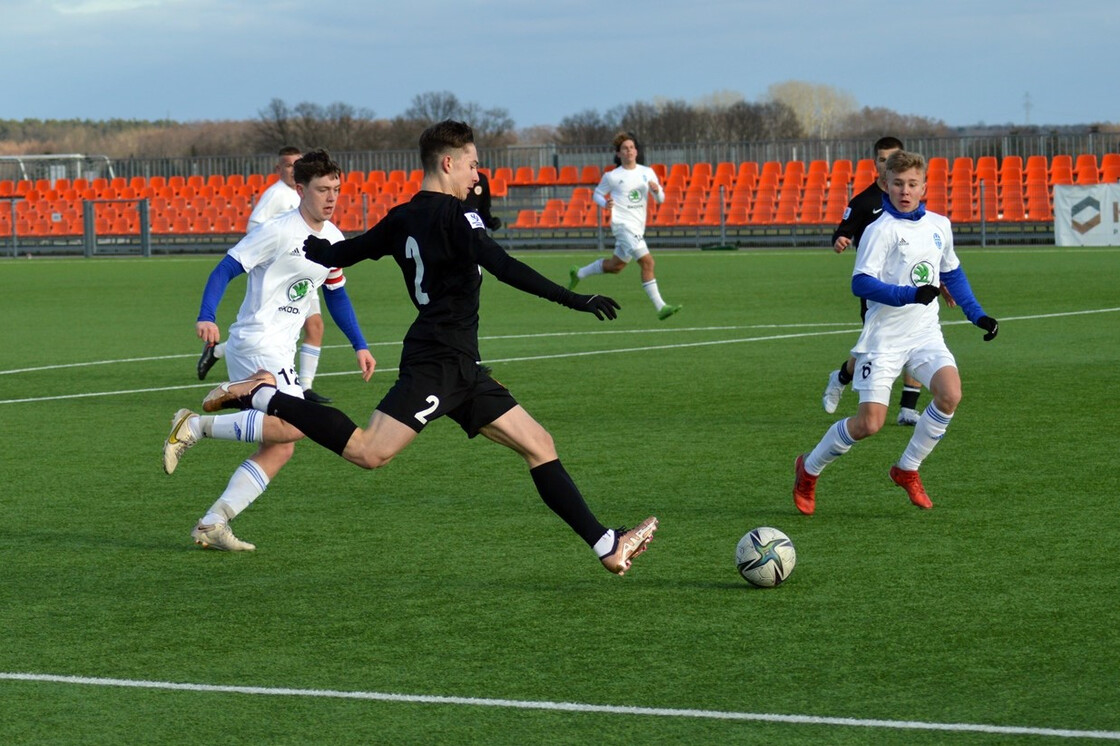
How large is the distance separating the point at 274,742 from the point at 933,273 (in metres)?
4.79

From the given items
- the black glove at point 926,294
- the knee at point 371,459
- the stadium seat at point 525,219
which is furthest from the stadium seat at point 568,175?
the knee at point 371,459

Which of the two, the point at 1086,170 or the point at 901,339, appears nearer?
the point at 901,339

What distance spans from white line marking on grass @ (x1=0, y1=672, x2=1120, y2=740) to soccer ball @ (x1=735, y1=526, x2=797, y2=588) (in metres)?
1.62

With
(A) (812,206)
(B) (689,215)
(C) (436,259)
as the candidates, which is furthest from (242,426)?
(B) (689,215)

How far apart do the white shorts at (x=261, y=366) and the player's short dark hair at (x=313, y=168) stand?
878 millimetres

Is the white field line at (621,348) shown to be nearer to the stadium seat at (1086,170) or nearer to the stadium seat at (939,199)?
the stadium seat at (939,199)

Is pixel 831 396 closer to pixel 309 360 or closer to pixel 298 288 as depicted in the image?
pixel 309 360

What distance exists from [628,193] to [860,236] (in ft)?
34.7

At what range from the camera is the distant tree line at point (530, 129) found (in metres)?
83.1

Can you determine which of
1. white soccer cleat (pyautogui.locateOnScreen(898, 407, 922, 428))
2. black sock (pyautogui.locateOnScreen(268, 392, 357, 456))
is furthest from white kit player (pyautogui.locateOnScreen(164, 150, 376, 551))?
white soccer cleat (pyautogui.locateOnScreen(898, 407, 922, 428))

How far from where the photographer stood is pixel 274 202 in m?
14.0

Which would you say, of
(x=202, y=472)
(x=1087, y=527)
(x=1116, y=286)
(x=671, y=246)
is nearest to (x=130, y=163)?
(x=671, y=246)

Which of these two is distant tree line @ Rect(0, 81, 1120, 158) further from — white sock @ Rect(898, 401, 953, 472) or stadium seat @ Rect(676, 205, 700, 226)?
white sock @ Rect(898, 401, 953, 472)

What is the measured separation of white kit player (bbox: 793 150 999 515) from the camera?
8055 mm
